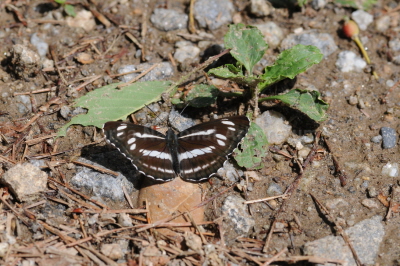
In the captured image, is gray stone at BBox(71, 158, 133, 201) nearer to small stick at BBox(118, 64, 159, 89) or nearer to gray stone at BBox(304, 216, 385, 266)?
small stick at BBox(118, 64, 159, 89)

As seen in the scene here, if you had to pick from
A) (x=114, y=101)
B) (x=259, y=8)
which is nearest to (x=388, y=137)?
(x=259, y=8)

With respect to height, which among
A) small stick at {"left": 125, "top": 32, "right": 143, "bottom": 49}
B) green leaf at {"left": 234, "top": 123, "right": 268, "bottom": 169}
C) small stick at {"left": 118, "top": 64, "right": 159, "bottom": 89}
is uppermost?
small stick at {"left": 125, "top": 32, "right": 143, "bottom": 49}

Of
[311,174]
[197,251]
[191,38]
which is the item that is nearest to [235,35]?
[191,38]

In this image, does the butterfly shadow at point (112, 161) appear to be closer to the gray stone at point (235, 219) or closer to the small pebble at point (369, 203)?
the gray stone at point (235, 219)

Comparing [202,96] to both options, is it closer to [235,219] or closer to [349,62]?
[235,219]

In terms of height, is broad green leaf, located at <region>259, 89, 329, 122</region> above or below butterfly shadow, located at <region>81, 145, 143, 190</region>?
above

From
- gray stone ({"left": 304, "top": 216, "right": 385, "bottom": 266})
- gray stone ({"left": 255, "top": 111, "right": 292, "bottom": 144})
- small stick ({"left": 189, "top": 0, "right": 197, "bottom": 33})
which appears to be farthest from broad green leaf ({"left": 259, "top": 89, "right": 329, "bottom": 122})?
small stick ({"left": 189, "top": 0, "right": 197, "bottom": 33})

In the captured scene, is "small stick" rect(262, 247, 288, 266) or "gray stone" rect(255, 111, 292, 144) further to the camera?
"gray stone" rect(255, 111, 292, 144)

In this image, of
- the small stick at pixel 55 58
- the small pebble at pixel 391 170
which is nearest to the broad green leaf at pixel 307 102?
the small pebble at pixel 391 170

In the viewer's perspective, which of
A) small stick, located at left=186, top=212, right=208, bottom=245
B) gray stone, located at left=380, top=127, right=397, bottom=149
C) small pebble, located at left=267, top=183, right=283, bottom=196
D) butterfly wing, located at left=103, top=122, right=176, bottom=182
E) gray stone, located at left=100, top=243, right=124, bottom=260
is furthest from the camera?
gray stone, located at left=380, top=127, right=397, bottom=149
